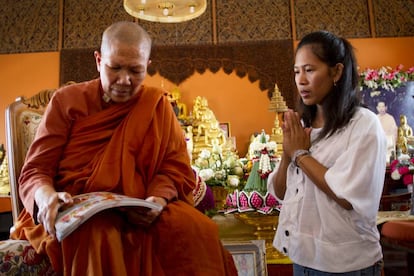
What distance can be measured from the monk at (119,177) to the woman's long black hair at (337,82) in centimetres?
43

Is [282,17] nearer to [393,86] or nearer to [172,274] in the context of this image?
[393,86]

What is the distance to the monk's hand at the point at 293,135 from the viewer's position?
1.15m

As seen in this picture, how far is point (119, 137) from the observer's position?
1.16 m

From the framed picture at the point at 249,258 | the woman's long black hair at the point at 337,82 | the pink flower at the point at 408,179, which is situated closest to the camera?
the woman's long black hair at the point at 337,82

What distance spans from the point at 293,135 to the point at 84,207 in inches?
23.2

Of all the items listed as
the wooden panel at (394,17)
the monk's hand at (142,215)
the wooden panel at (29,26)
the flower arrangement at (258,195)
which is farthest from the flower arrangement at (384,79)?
the monk's hand at (142,215)

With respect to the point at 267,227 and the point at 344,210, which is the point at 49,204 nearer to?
the point at 344,210

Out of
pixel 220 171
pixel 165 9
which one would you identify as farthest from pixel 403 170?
pixel 165 9

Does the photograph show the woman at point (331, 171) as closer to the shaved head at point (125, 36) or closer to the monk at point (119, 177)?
the monk at point (119, 177)

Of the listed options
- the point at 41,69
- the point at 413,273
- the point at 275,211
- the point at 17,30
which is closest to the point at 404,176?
the point at 413,273

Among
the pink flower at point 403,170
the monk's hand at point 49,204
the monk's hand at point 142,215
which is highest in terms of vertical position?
the monk's hand at point 49,204

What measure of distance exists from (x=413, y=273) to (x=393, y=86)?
3316 millimetres

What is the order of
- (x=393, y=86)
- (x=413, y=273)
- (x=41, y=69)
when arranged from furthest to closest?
(x=41, y=69), (x=393, y=86), (x=413, y=273)

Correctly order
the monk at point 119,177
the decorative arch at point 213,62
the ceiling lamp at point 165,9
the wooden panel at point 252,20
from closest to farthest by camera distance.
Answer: the monk at point 119,177 < the ceiling lamp at point 165,9 < the decorative arch at point 213,62 < the wooden panel at point 252,20
